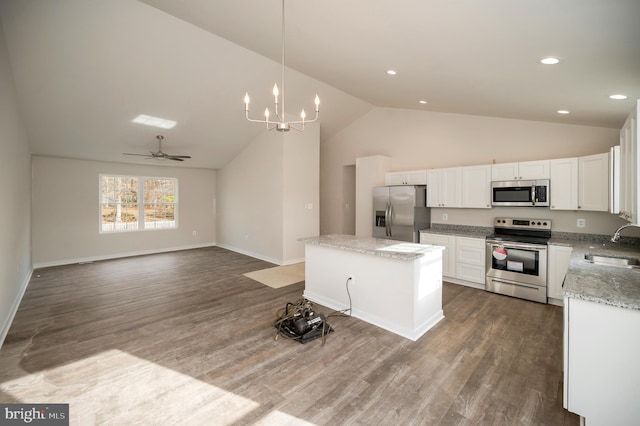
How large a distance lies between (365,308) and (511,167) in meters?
3.16

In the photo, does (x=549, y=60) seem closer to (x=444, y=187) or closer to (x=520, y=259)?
(x=520, y=259)

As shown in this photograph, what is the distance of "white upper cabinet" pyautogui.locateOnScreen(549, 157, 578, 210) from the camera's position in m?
3.90

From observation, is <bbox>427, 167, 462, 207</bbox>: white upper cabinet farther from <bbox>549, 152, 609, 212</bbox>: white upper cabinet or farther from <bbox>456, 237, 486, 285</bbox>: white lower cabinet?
<bbox>549, 152, 609, 212</bbox>: white upper cabinet

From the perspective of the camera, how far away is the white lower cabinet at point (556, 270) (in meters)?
3.82

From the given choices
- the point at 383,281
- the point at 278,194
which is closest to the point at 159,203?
the point at 278,194

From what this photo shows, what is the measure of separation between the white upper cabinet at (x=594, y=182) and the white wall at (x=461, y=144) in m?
0.41

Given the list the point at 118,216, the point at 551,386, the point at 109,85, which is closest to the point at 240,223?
the point at 118,216

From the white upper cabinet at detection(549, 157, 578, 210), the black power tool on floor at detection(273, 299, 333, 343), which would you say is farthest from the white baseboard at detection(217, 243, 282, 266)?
the white upper cabinet at detection(549, 157, 578, 210)

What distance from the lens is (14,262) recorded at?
12.5ft

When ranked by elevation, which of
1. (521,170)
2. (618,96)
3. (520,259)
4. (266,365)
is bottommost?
(266,365)

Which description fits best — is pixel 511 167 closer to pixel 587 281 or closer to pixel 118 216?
pixel 587 281

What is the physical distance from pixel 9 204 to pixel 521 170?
678 centimetres

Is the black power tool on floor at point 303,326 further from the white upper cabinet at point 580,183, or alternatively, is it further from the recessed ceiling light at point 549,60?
the white upper cabinet at point 580,183

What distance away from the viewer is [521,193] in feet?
14.1
